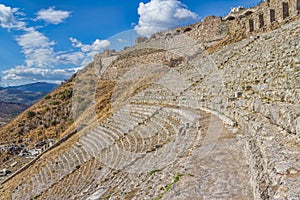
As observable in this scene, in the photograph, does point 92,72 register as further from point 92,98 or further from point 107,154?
point 107,154

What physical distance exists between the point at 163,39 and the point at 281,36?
96.0 ft

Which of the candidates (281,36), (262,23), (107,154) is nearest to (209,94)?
(281,36)

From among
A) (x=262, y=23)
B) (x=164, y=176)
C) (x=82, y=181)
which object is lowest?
(x=82, y=181)

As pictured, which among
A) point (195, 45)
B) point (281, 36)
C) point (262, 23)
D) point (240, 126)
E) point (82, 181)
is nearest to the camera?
point (240, 126)

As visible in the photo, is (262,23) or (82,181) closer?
(82,181)

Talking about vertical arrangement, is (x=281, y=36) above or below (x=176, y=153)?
above

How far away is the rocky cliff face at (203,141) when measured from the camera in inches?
189

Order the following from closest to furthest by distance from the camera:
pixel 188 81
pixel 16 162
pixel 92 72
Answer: pixel 188 81, pixel 16 162, pixel 92 72

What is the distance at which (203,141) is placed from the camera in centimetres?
802

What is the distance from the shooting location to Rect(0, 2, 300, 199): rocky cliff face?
189 inches

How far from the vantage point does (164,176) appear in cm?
601

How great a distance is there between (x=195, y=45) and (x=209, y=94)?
19804 millimetres

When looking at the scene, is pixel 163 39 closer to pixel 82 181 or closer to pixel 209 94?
pixel 209 94

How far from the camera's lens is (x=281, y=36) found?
1219 cm
